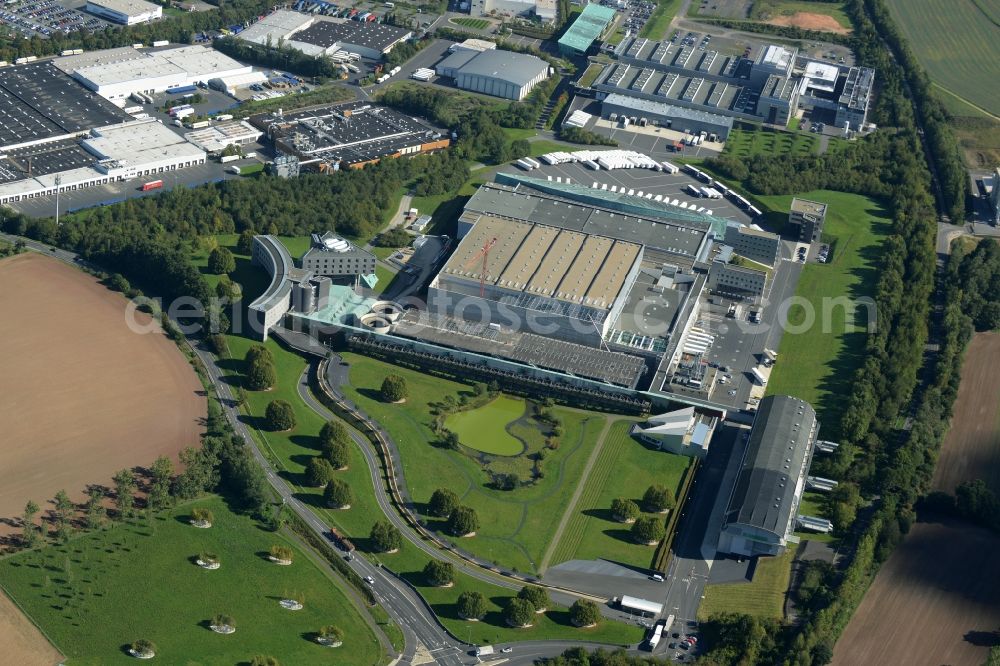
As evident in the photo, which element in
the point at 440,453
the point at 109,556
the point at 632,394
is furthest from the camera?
the point at 632,394

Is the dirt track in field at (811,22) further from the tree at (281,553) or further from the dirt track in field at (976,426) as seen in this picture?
the tree at (281,553)

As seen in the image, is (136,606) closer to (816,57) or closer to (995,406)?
(995,406)

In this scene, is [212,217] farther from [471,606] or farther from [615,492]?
[471,606]

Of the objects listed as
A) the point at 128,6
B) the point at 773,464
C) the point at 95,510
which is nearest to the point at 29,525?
the point at 95,510

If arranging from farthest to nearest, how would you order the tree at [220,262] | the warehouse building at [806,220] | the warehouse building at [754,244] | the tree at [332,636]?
the warehouse building at [806,220]
the warehouse building at [754,244]
the tree at [220,262]
the tree at [332,636]

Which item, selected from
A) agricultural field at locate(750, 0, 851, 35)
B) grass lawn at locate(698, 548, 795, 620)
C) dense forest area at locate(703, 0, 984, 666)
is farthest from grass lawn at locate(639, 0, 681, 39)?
grass lawn at locate(698, 548, 795, 620)

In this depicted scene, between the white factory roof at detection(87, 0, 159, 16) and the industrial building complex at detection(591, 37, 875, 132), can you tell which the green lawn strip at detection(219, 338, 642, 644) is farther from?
the white factory roof at detection(87, 0, 159, 16)

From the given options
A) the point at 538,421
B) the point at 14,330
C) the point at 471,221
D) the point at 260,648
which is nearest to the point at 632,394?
the point at 538,421

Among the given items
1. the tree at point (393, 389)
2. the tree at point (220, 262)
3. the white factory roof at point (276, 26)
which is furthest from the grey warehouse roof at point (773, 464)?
the white factory roof at point (276, 26)
